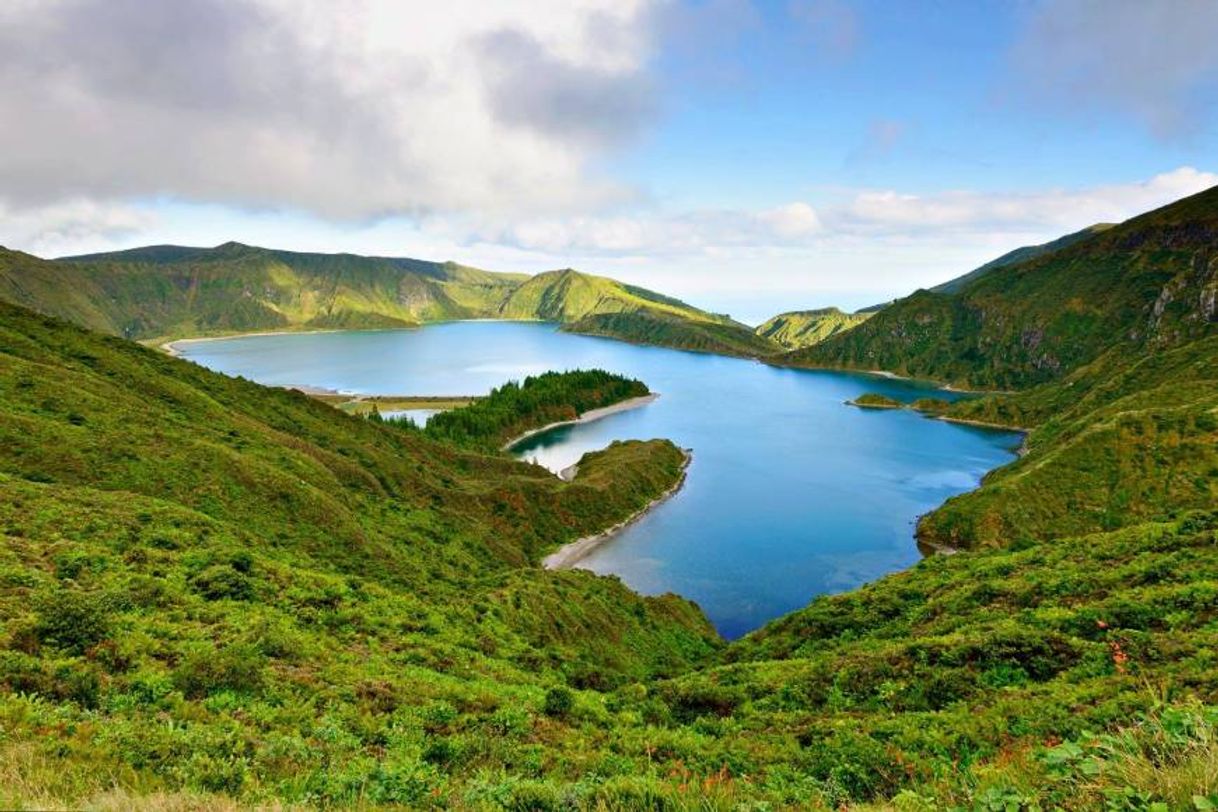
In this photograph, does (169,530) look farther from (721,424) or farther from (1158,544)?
(721,424)

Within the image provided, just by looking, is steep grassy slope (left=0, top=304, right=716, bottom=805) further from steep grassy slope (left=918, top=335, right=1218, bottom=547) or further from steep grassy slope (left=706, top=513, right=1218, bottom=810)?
steep grassy slope (left=918, top=335, right=1218, bottom=547)

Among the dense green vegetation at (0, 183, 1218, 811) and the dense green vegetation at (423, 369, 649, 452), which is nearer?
the dense green vegetation at (0, 183, 1218, 811)

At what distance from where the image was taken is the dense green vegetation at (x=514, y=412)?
135125 millimetres

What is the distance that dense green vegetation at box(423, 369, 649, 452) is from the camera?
A: 135m

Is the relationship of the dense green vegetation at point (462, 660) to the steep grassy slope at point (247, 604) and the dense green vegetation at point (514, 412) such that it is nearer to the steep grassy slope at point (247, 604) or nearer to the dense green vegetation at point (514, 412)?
the steep grassy slope at point (247, 604)

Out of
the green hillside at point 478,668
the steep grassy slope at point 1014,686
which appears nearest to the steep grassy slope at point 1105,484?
the green hillside at point 478,668

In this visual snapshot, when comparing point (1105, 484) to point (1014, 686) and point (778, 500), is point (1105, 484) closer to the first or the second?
point (778, 500)

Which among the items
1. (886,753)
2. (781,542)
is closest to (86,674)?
(886,753)

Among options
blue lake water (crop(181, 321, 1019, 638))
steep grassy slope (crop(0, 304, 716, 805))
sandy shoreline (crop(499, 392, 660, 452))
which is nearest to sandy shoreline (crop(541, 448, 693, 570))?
blue lake water (crop(181, 321, 1019, 638))

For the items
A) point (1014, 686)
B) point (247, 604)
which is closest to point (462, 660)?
point (247, 604)

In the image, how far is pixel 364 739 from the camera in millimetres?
15609

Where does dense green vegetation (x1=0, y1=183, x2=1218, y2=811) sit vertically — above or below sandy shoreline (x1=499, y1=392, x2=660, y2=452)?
above

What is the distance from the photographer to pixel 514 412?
160 m

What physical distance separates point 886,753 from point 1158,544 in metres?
24.8
